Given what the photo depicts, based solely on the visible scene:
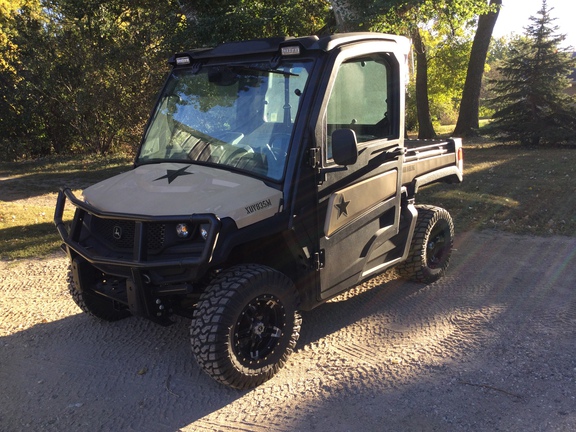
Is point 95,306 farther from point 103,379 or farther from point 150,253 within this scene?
point 150,253

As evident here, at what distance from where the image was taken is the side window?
3.72 meters

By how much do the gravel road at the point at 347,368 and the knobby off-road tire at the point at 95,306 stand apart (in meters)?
0.09

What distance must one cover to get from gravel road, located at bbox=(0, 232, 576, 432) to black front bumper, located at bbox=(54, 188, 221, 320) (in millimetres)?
641

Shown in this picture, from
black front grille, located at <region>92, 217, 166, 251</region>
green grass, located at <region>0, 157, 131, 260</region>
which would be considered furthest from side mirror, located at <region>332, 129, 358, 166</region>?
green grass, located at <region>0, 157, 131, 260</region>

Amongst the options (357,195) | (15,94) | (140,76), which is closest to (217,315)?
(357,195)

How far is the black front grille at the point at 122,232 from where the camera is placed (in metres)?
3.21

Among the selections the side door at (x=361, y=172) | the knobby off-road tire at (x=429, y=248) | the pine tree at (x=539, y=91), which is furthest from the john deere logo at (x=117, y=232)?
the pine tree at (x=539, y=91)

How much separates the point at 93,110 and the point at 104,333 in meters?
12.7

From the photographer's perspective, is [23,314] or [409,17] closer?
[23,314]

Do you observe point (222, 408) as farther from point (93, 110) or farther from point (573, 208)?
point (93, 110)

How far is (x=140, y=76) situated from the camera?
15.1 m

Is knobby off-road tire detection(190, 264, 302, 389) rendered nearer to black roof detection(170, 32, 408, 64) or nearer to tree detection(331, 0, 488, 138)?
black roof detection(170, 32, 408, 64)

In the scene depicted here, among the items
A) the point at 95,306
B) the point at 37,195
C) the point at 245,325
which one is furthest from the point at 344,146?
the point at 37,195

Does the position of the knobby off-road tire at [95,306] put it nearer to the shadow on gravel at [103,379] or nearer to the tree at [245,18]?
the shadow on gravel at [103,379]
